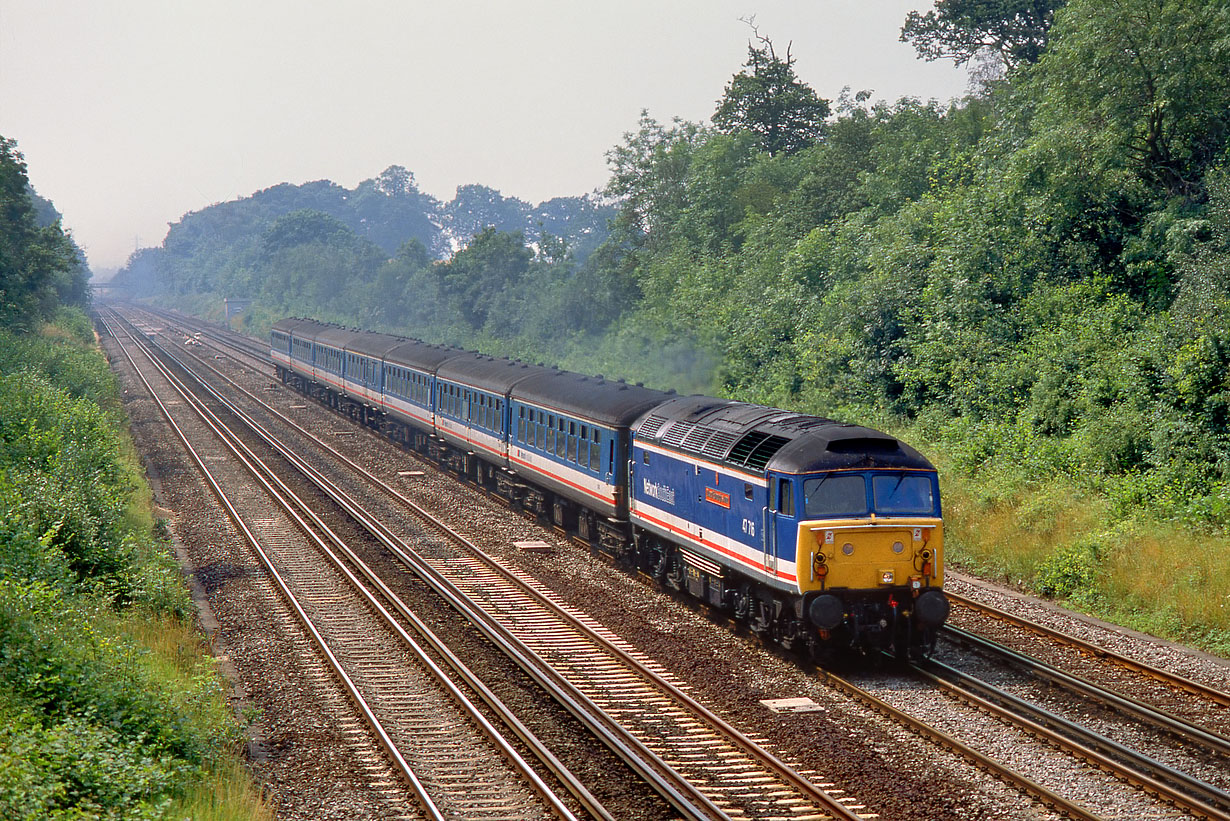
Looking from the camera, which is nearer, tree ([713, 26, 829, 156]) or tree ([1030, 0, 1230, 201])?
tree ([1030, 0, 1230, 201])

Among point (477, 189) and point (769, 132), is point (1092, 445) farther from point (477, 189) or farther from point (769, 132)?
point (477, 189)

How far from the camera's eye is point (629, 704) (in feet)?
45.9

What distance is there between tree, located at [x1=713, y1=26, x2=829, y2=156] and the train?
34.9m

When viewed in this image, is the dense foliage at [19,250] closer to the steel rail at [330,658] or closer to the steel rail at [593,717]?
the steel rail at [330,658]

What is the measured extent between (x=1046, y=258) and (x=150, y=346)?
73.4 meters

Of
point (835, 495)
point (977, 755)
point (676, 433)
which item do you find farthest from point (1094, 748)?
point (676, 433)

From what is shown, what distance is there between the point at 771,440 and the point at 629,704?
4.46m

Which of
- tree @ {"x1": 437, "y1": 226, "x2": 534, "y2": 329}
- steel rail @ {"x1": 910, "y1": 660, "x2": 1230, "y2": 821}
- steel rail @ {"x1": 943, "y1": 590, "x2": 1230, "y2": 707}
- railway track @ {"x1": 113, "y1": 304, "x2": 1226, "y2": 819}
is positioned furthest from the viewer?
tree @ {"x1": 437, "y1": 226, "x2": 534, "y2": 329}

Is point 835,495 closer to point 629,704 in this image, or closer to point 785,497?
point 785,497

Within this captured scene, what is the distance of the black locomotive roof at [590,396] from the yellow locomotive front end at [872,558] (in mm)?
7140

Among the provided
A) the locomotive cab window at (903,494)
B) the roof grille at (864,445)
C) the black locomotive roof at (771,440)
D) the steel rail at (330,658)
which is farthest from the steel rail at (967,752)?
the steel rail at (330,658)

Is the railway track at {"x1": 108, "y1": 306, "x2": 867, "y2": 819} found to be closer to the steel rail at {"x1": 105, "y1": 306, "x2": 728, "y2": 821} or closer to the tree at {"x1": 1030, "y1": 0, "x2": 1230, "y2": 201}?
the steel rail at {"x1": 105, "y1": 306, "x2": 728, "y2": 821}

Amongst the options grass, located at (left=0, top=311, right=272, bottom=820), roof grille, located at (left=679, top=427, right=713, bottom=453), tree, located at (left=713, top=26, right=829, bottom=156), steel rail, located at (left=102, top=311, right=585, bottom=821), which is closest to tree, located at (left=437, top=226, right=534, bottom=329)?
tree, located at (left=713, top=26, right=829, bottom=156)

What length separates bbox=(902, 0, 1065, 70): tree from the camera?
41656 mm
